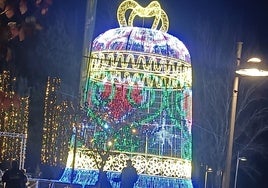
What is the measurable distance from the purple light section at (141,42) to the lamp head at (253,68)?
9.34m

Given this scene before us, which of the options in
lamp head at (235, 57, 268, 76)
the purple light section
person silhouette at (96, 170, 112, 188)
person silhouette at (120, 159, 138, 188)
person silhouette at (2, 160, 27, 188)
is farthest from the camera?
the purple light section

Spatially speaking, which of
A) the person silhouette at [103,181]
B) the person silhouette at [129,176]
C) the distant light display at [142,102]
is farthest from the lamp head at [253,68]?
the distant light display at [142,102]

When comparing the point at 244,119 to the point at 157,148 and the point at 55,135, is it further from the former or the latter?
the point at 157,148

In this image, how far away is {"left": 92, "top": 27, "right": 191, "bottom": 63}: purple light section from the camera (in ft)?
63.4

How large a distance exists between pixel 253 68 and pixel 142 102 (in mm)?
10542

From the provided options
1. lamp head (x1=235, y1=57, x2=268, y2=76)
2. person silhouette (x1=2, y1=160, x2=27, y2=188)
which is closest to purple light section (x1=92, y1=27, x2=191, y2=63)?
person silhouette (x1=2, y1=160, x2=27, y2=188)

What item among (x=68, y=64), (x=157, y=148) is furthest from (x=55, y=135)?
(x=157, y=148)

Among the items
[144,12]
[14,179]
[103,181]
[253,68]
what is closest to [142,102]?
A: [144,12]

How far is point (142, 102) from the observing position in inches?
789

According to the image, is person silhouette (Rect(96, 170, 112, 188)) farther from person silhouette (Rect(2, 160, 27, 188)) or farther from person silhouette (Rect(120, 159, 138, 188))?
person silhouette (Rect(2, 160, 27, 188))

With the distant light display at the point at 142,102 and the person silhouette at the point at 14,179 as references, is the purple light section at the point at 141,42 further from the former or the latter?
the person silhouette at the point at 14,179

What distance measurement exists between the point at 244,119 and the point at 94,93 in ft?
55.2

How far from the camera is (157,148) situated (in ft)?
65.3

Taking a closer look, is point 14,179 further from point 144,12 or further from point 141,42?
point 144,12
